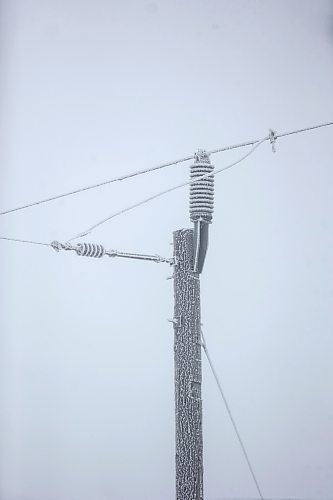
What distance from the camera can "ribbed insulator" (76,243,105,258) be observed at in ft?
11.9

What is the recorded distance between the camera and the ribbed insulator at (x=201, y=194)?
3666 millimetres

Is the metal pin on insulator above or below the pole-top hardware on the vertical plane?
above

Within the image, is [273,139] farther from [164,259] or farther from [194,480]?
[194,480]

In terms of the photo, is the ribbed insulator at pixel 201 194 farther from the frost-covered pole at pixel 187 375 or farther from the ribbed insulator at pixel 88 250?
the ribbed insulator at pixel 88 250

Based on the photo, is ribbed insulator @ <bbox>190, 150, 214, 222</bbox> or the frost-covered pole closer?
the frost-covered pole

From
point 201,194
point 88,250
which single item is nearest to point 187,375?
point 88,250

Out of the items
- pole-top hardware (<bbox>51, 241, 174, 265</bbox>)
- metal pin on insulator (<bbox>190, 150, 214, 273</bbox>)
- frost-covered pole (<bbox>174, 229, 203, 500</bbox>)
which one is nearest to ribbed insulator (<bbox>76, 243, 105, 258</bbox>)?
pole-top hardware (<bbox>51, 241, 174, 265</bbox>)

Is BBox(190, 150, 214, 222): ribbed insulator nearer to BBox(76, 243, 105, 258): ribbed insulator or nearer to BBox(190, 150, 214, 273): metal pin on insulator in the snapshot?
BBox(190, 150, 214, 273): metal pin on insulator

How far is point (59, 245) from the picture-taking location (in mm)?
3586

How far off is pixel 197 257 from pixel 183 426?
1211 millimetres

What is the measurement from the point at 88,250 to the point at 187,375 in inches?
45.5

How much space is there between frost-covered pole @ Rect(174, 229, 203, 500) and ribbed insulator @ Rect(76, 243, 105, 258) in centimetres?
57

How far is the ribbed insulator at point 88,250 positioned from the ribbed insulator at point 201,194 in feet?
2.42

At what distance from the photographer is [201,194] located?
3.69 meters
